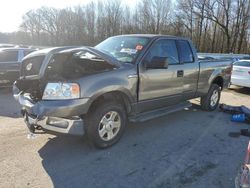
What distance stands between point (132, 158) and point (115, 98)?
1.06 metres

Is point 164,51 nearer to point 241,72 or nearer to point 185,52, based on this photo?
point 185,52

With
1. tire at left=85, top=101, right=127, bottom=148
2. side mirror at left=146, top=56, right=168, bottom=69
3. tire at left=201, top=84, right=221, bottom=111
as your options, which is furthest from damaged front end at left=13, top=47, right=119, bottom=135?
tire at left=201, top=84, right=221, bottom=111

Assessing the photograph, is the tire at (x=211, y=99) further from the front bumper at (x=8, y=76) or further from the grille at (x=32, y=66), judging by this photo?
the front bumper at (x=8, y=76)

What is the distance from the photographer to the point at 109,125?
174 inches

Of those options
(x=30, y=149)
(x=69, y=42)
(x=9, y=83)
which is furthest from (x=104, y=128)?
(x=69, y=42)

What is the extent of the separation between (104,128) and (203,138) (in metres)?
2.05

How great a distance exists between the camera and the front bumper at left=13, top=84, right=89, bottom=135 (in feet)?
12.4

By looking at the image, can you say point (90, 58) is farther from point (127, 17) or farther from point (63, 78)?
point (127, 17)

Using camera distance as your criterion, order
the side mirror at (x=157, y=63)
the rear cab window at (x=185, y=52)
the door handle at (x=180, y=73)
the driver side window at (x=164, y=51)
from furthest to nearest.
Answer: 1. the rear cab window at (x=185, y=52)
2. the door handle at (x=180, y=73)
3. the driver side window at (x=164, y=51)
4. the side mirror at (x=157, y=63)

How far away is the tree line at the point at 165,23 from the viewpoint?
43.2 metres

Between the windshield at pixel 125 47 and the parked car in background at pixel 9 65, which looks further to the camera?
the parked car in background at pixel 9 65

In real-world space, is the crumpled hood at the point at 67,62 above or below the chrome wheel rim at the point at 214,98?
above

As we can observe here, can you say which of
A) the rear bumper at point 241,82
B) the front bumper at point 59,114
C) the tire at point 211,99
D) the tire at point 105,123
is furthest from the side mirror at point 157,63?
the rear bumper at point 241,82

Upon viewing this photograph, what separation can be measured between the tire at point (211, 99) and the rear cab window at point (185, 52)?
147 centimetres
